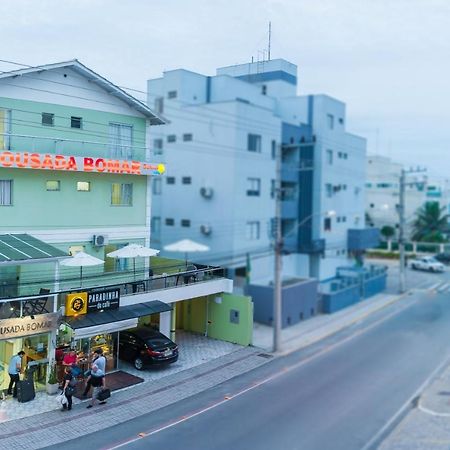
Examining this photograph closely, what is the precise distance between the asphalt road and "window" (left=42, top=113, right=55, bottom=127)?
11.5 metres

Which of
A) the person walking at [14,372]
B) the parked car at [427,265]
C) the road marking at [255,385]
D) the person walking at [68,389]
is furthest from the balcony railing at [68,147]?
the parked car at [427,265]

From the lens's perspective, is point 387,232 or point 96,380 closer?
point 96,380

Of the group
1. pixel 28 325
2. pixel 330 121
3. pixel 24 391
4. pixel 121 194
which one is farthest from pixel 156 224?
pixel 24 391

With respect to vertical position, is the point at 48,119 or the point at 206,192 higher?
the point at 48,119

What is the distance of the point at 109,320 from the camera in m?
18.1

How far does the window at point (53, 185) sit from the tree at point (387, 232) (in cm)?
5817

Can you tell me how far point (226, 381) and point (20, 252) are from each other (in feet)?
27.6

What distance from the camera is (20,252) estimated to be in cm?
1745

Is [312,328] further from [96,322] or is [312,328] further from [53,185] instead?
[53,185]

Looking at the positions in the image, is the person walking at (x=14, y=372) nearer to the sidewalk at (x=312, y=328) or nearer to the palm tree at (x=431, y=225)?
the sidewalk at (x=312, y=328)

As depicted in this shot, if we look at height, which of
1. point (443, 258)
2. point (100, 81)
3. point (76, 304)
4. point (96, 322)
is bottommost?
point (443, 258)

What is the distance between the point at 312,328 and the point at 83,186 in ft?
45.5

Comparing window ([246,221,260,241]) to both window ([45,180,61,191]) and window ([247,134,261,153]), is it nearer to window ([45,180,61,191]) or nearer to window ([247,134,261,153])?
window ([247,134,261,153])

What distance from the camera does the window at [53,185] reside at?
20.5 metres
